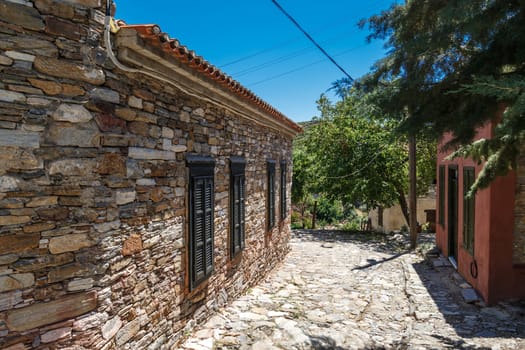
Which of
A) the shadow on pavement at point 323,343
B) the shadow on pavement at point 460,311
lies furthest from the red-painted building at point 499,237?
the shadow on pavement at point 323,343

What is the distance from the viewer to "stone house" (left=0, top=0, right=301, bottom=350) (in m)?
2.45

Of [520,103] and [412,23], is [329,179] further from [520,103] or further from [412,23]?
[520,103]

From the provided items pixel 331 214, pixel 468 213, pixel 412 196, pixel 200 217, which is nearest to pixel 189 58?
pixel 200 217

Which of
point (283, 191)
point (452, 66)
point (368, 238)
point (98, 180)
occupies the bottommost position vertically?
point (368, 238)

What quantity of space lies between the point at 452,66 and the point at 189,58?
288 cm

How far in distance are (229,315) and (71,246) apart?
2.94 meters

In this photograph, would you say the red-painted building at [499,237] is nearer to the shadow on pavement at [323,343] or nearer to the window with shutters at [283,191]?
the shadow on pavement at [323,343]

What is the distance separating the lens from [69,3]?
2.61 metres

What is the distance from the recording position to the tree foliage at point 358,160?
1363 centimetres

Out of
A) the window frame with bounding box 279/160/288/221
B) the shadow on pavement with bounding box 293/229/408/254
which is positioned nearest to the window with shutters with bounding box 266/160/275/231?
the window frame with bounding box 279/160/288/221

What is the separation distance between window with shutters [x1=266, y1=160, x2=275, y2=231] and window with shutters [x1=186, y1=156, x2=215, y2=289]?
3.03 meters

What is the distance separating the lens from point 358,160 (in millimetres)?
13852

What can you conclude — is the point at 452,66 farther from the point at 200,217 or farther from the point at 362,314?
the point at 362,314

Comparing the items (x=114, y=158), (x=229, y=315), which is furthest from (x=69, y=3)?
(x=229, y=315)
